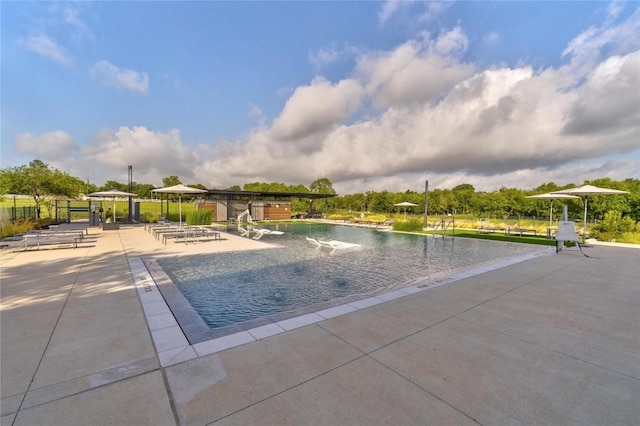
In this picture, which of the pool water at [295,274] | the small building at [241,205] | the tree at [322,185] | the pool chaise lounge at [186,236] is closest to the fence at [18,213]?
the pool chaise lounge at [186,236]

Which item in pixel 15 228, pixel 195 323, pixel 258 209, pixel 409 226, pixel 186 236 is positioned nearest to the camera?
pixel 195 323

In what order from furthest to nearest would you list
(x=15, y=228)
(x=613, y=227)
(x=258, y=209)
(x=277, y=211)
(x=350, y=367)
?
(x=277, y=211)
(x=258, y=209)
(x=613, y=227)
(x=15, y=228)
(x=350, y=367)

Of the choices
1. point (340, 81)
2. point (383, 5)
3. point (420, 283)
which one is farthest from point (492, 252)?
point (340, 81)

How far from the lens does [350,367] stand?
8.87ft

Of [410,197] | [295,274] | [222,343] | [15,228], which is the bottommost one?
[295,274]

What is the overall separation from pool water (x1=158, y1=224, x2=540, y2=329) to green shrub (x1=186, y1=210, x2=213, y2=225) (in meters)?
12.1

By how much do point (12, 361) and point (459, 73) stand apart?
58.6 feet

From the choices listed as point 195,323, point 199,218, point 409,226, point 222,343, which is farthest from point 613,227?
point 199,218

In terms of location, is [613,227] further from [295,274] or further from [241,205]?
[241,205]

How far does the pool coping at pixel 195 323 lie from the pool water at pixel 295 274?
0.31 metres

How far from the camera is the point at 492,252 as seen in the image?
427 inches

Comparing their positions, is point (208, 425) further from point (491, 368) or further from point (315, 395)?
point (491, 368)

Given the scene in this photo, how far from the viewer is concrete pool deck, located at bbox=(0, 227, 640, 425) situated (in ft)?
6.88

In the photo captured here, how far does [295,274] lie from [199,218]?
53.5 feet
